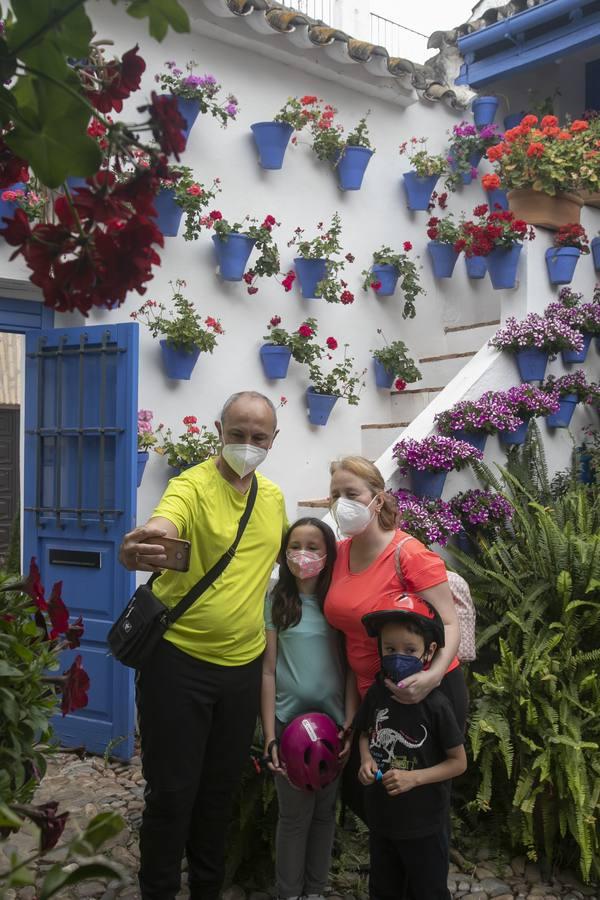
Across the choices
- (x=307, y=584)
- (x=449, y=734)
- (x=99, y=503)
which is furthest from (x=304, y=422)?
(x=449, y=734)

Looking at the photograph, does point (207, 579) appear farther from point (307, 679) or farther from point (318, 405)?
point (318, 405)

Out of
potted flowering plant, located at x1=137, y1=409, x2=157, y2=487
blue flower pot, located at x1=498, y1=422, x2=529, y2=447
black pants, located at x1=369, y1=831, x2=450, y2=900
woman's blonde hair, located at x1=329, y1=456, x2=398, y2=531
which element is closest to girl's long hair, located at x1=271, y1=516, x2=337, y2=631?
woman's blonde hair, located at x1=329, y1=456, x2=398, y2=531

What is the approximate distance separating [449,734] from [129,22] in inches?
194

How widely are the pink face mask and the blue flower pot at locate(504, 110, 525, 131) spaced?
18.5 ft

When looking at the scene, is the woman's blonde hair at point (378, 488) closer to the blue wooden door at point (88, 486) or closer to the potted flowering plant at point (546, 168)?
the blue wooden door at point (88, 486)

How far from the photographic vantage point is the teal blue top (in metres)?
3.31

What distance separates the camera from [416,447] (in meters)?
5.52

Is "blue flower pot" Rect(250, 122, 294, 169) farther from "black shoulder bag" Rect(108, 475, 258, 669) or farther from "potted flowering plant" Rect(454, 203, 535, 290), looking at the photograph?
"black shoulder bag" Rect(108, 475, 258, 669)

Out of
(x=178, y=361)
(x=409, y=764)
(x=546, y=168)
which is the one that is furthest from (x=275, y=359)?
(x=409, y=764)

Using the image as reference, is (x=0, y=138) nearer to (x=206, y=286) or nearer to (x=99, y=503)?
(x=99, y=503)

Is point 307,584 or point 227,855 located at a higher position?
point 307,584

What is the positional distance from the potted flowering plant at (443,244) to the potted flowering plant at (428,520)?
2619 mm

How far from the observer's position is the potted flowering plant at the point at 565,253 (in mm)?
6434

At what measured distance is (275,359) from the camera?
6414 mm
